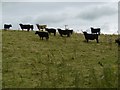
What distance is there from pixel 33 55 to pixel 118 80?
14.2 m

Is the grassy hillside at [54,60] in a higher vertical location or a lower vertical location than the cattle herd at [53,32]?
lower

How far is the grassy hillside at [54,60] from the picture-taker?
11242mm

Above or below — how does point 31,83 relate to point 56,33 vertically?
below

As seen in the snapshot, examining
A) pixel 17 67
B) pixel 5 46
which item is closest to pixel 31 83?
pixel 17 67

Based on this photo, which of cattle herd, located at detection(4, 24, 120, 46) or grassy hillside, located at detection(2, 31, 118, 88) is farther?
cattle herd, located at detection(4, 24, 120, 46)

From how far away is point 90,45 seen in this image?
26125 mm

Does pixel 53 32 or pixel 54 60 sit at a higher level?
pixel 53 32

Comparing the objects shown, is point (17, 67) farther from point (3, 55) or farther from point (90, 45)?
point (90, 45)

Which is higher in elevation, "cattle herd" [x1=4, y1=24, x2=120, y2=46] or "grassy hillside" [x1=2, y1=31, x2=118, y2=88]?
"cattle herd" [x1=4, y1=24, x2=120, y2=46]

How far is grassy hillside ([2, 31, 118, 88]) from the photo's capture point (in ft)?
36.9

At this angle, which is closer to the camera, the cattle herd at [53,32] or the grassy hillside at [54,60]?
the grassy hillside at [54,60]

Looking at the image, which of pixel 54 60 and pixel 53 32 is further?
pixel 53 32

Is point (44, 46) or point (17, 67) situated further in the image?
point (44, 46)

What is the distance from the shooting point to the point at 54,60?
18797 millimetres
